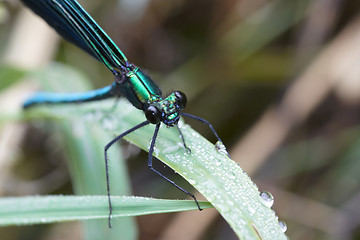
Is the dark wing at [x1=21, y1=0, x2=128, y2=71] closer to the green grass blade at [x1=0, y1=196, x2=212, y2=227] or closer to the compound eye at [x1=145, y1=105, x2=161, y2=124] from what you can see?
the compound eye at [x1=145, y1=105, x2=161, y2=124]

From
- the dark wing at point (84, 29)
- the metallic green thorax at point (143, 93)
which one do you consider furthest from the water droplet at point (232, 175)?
the dark wing at point (84, 29)

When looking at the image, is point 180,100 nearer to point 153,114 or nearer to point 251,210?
point 153,114

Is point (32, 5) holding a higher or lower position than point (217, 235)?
higher

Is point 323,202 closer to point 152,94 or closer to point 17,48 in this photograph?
point 152,94

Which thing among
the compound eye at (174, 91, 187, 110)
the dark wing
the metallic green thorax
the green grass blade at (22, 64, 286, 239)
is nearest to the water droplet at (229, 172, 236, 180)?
the green grass blade at (22, 64, 286, 239)

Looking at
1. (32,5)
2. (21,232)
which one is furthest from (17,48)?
(21,232)

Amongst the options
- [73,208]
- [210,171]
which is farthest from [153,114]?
[73,208]
